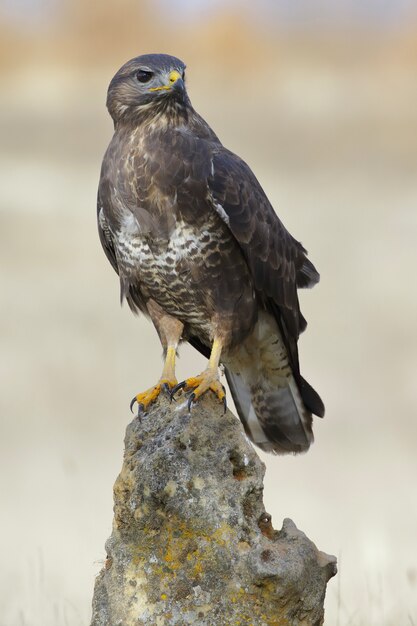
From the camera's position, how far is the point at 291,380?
326 inches

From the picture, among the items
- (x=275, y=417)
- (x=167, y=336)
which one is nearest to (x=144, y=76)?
(x=167, y=336)

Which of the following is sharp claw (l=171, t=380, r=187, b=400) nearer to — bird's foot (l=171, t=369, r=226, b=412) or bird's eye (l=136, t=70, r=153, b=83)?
bird's foot (l=171, t=369, r=226, b=412)

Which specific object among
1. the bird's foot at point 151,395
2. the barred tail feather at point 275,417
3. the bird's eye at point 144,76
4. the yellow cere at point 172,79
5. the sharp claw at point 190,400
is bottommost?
the sharp claw at point 190,400

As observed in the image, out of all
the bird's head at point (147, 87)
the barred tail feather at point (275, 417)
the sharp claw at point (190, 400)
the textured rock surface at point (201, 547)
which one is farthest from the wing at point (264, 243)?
the textured rock surface at point (201, 547)

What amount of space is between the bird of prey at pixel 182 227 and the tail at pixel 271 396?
343 millimetres

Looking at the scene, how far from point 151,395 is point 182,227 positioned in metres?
1.17

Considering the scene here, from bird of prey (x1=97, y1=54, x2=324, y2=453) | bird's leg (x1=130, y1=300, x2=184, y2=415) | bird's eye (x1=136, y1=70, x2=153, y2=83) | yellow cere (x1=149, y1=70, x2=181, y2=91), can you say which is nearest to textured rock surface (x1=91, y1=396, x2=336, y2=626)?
bird of prey (x1=97, y1=54, x2=324, y2=453)

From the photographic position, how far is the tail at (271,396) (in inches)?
322

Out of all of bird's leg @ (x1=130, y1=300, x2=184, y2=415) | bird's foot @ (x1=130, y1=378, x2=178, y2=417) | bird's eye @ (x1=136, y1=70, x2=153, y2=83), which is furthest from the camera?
bird's eye @ (x1=136, y1=70, x2=153, y2=83)

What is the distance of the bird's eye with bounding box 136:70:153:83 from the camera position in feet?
23.7

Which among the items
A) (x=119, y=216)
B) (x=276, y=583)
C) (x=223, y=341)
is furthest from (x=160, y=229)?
(x=276, y=583)

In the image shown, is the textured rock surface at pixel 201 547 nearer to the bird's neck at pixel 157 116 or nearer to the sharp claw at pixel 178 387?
the sharp claw at pixel 178 387

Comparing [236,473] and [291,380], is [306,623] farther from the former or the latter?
[291,380]

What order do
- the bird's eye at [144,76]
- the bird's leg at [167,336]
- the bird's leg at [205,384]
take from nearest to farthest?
the bird's leg at [205,384] → the bird's leg at [167,336] → the bird's eye at [144,76]
